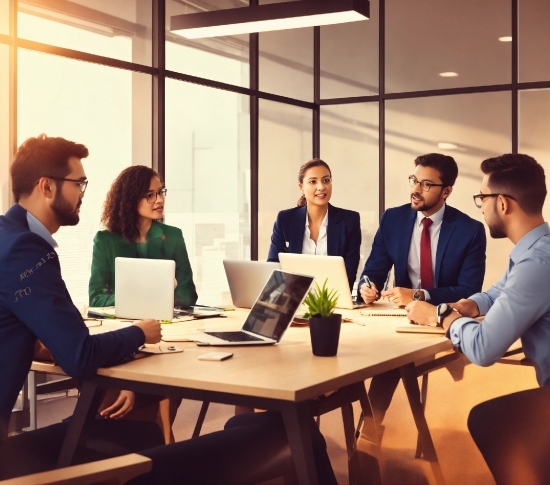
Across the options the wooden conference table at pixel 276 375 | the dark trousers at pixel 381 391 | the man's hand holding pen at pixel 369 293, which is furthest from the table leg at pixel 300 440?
the man's hand holding pen at pixel 369 293

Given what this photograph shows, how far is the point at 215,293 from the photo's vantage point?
699 centimetres

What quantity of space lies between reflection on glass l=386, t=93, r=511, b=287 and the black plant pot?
4901 millimetres

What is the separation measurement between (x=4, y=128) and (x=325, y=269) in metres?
2.48

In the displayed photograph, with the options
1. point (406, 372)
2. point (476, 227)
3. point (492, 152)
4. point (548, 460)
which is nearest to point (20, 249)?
point (406, 372)

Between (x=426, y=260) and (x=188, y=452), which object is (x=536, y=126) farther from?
(x=188, y=452)

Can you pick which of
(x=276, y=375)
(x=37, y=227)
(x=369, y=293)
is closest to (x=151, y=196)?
(x=369, y=293)

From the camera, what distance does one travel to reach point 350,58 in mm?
8344

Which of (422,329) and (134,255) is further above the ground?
(134,255)

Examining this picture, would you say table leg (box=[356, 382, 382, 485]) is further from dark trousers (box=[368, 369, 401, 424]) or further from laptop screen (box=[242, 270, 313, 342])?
laptop screen (box=[242, 270, 313, 342])

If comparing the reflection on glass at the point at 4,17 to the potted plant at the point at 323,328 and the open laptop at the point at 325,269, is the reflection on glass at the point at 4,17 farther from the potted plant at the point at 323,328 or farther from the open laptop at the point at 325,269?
the potted plant at the point at 323,328

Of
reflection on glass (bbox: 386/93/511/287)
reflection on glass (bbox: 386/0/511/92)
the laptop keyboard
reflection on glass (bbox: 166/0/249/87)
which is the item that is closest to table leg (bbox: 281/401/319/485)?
the laptop keyboard

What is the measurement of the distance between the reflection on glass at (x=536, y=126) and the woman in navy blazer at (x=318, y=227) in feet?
10.1

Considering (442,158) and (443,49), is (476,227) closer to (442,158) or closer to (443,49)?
(442,158)

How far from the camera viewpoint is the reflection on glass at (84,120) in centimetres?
525
